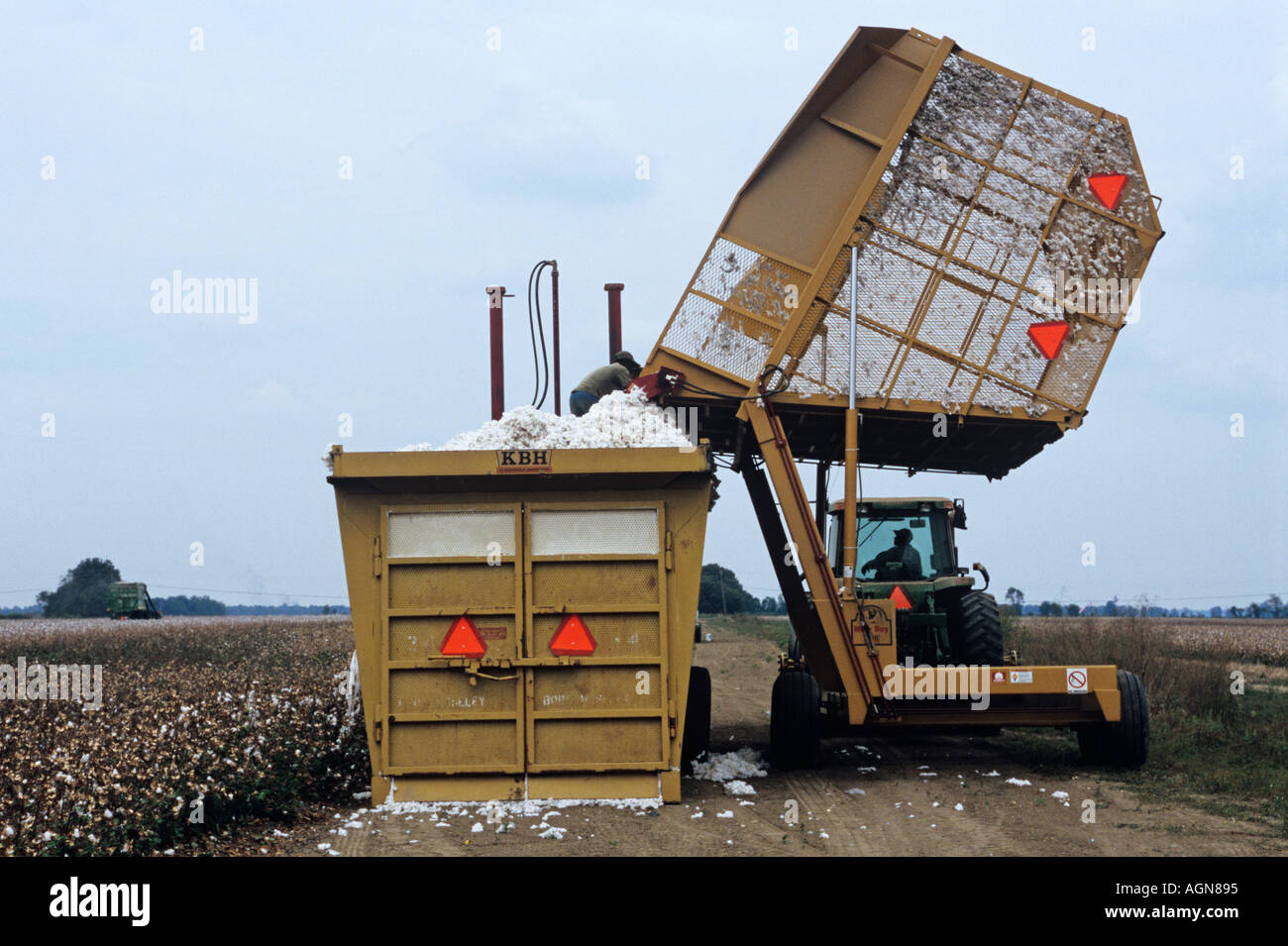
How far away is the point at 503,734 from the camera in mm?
8156

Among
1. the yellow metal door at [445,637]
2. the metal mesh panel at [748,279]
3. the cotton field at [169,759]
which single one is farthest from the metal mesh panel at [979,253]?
the cotton field at [169,759]

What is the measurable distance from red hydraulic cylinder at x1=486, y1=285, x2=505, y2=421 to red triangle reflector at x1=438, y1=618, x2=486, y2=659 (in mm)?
2533

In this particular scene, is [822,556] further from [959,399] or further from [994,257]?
[994,257]

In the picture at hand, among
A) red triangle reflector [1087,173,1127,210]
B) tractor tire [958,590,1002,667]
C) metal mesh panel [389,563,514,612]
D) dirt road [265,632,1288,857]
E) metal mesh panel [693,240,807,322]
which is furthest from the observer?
tractor tire [958,590,1002,667]

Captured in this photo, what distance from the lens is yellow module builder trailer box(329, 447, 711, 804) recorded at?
8.14m

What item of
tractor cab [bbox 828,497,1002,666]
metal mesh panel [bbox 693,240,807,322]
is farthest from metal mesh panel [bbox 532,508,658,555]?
tractor cab [bbox 828,497,1002,666]

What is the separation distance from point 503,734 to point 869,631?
314cm

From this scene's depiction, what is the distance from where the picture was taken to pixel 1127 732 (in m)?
10.0

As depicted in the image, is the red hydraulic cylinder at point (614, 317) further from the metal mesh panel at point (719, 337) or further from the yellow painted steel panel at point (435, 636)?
the yellow painted steel panel at point (435, 636)

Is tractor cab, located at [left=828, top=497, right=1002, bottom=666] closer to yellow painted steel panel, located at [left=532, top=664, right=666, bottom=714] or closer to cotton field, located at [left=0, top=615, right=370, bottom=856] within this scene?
yellow painted steel panel, located at [left=532, top=664, right=666, bottom=714]

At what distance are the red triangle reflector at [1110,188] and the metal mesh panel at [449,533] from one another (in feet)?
17.5

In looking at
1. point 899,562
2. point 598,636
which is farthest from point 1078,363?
point 598,636

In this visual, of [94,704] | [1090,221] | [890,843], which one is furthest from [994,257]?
[94,704]

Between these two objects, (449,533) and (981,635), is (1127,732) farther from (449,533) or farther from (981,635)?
(449,533)
